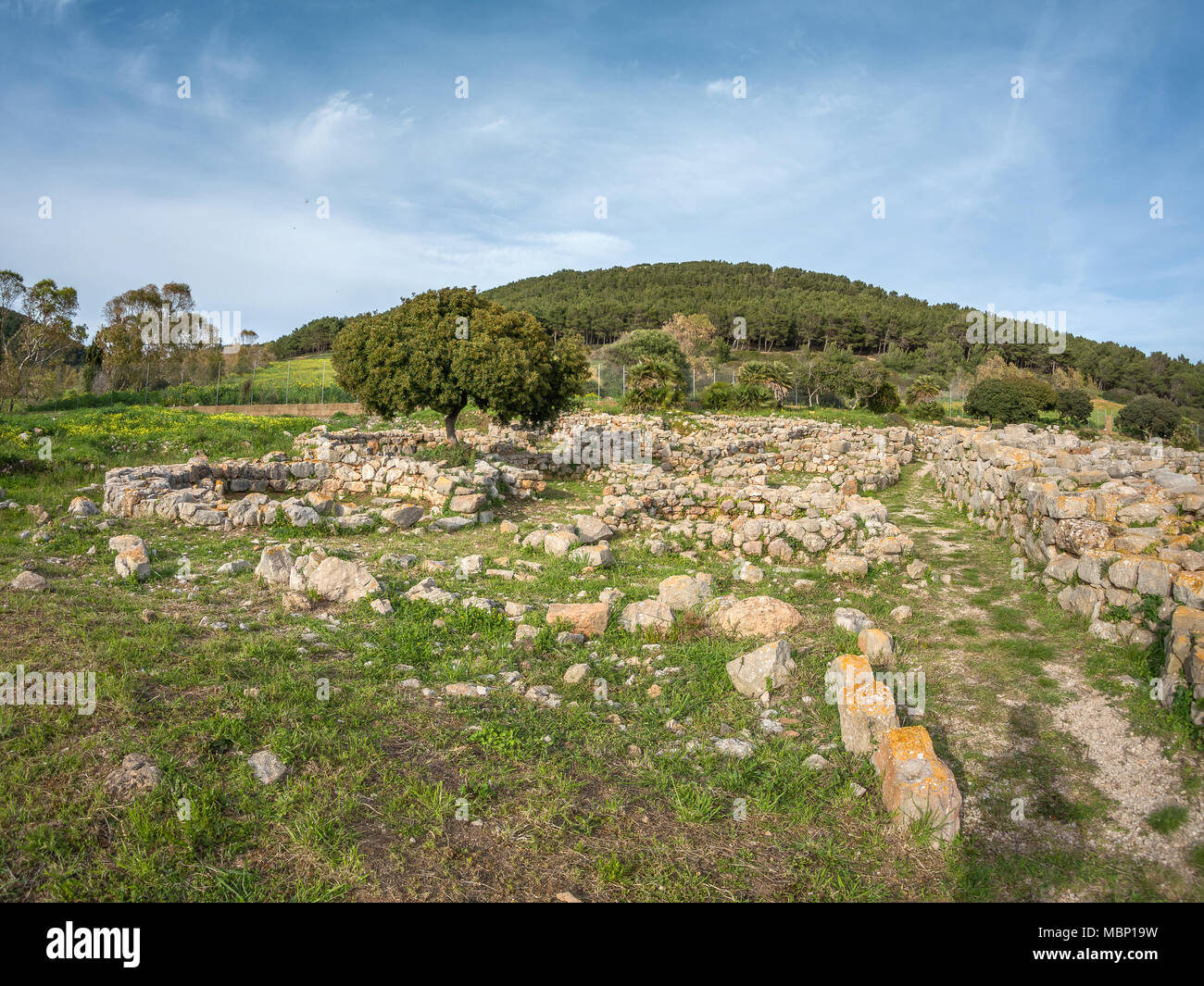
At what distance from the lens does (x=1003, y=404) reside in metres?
36.4

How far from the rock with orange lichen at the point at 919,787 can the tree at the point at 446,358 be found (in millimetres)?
14900

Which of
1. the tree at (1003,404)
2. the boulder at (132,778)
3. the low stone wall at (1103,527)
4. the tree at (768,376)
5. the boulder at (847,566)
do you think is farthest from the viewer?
the tree at (768,376)

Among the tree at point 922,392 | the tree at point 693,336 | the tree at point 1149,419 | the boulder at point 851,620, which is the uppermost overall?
the tree at point 693,336

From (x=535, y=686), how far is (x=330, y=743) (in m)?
1.62

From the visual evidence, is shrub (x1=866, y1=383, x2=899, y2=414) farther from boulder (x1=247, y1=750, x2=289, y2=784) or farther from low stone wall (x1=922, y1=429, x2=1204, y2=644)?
boulder (x1=247, y1=750, x2=289, y2=784)

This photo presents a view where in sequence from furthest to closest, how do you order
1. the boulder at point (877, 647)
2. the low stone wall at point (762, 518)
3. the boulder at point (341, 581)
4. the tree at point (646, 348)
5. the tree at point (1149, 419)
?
the tree at point (646, 348) → the tree at point (1149, 419) → the low stone wall at point (762, 518) → the boulder at point (341, 581) → the boulder at point (877, 647)

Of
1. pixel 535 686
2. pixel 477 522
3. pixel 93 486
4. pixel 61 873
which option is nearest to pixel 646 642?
pixel 535 686

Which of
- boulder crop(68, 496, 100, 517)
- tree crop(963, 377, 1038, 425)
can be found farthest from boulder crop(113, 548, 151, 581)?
tree crop(963, 377, 1038, 425)

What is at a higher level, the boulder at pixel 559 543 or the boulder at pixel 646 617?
the boulder at pixel 559 543

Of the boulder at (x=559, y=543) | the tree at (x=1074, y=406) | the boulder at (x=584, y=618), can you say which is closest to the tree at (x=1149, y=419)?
the tree at (x=1074, y=406)

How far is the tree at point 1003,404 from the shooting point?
36.2m

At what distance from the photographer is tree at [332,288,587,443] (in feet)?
57.3

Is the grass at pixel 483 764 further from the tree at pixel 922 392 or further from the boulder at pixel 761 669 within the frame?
the tree at pixel 922 392

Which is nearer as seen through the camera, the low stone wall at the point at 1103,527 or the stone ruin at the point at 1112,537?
the stone ruin at the point at 1112,537
